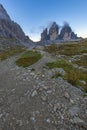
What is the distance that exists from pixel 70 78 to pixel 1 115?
22.2 feet

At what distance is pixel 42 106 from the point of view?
12.4m

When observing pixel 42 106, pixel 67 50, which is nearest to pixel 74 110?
pixel 42 106

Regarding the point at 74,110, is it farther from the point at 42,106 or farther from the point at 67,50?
the point at 67,50

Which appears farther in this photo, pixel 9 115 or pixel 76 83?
pixel 76 83

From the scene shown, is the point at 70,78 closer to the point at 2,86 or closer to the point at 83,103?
the point at 83,103

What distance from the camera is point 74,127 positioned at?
34.5ft

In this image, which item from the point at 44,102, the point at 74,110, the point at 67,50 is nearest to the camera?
the point at 74,110

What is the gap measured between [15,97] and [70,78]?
16.5 feet

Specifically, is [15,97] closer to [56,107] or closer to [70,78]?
[56,107]

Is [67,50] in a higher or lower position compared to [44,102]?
lower

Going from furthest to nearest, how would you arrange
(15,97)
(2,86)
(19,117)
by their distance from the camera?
1. (2,86)
2. (15,97)
3. (19,117)

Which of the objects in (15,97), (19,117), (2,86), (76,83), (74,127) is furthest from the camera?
(2,86)

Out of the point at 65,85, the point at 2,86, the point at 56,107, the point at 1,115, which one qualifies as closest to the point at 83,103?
the point at 56,107

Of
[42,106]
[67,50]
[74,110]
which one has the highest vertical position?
[74,110]
